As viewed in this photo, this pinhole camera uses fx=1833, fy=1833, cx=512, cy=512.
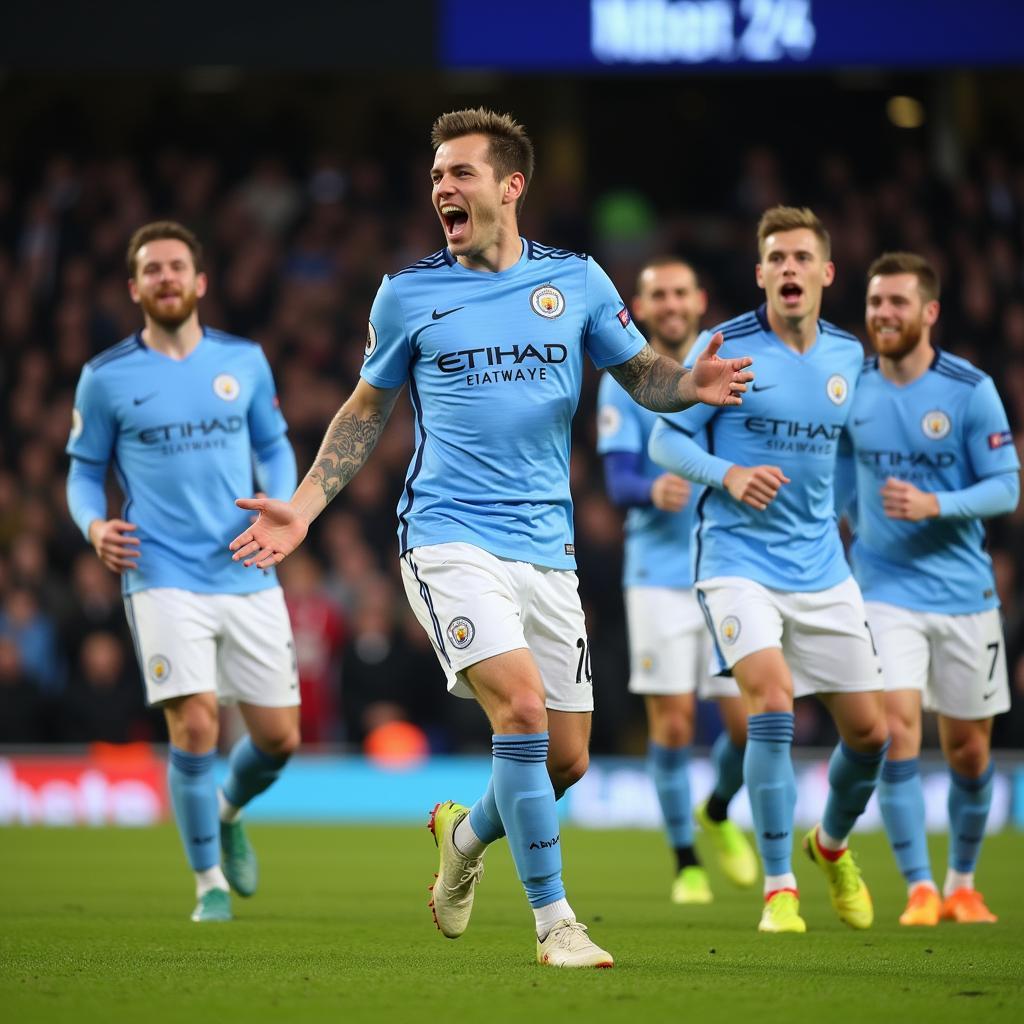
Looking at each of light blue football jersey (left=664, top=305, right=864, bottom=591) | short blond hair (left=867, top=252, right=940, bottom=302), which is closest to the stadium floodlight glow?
short blond hair (left=867, top=252, right=940, bottom=302)

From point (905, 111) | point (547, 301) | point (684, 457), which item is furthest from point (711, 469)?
point (905, 111)

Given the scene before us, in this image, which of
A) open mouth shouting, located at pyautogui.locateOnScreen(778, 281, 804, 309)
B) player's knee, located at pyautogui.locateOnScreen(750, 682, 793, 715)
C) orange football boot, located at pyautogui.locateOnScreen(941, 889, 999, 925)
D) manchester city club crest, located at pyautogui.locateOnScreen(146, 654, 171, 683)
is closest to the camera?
player's knee, located at pyautogui.locateOnScreen(750, 682, 793, 715)

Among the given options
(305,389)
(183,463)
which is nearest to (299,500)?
(183,463)

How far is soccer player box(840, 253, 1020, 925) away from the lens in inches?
303

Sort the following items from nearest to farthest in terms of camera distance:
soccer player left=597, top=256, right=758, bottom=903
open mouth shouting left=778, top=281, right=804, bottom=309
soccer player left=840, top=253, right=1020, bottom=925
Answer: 1. open mouth shouting left=778, top=281, right=804, bottom=309
2. soccer player left=840, top=253, right=1020, bottom=925
3. soccer player left=597, top=256, right=758, bottom=903

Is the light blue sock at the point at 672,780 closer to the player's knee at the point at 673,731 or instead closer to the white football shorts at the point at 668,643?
the player's knee at the point at 673,731

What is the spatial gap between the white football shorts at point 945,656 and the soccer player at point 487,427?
2.21 m

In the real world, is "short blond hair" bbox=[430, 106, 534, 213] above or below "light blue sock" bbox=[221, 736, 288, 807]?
above

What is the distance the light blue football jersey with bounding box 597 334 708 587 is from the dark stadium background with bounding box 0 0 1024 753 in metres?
5.71

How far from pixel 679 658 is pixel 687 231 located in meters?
11.6

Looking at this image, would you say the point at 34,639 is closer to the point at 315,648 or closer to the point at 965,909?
the point at 315,648

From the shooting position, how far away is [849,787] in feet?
24.0

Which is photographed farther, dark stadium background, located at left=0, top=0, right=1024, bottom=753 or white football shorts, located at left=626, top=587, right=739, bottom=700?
dark stadium background, located at left=0, top=0, right=1024, bottom=753

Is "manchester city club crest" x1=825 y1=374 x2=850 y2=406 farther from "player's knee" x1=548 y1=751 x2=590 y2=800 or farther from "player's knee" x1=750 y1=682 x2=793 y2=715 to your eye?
"player's knee" x1=548 y1=751 x2=590 y2=800
